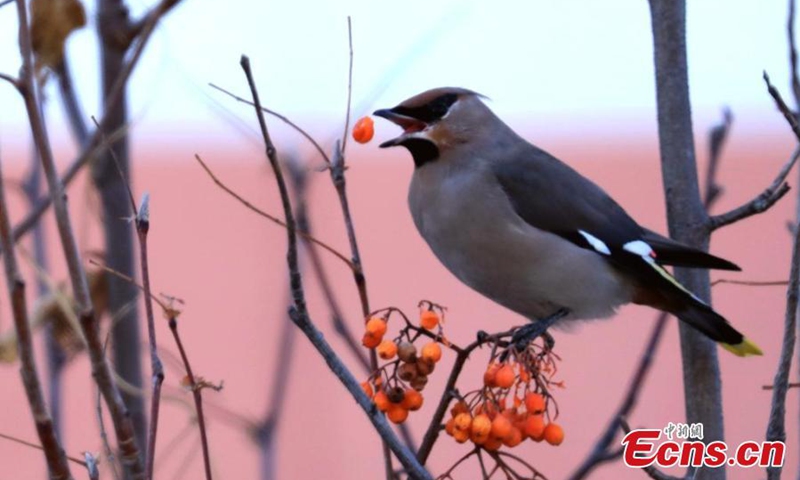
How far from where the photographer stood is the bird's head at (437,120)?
2.18m

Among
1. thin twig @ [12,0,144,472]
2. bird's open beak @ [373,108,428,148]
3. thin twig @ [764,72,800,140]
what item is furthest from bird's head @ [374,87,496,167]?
thin twig @ [12,0,144,472]

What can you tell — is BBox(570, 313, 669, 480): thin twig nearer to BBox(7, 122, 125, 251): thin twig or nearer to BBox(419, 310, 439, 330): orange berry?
BBox(419, 310, 439, 330): orange berry

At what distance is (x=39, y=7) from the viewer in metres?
1.45

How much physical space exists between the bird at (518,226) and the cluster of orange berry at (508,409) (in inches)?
29.2

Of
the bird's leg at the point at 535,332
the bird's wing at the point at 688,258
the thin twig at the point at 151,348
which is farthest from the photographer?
the bird's wing at the point at 688,258

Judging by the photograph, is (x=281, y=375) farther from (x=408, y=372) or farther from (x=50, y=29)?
(x=50, y=29)

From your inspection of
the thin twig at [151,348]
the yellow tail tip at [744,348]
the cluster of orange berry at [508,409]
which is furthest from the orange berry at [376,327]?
the yellow tail tip at [744,348]

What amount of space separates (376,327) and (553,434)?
0.74ft

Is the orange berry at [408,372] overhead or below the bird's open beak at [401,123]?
below

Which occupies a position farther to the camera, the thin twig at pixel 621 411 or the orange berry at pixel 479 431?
the thin twig at pixel 621 411

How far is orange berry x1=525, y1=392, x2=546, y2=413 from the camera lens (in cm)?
139

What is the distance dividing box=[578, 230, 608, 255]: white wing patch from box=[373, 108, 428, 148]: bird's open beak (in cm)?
35

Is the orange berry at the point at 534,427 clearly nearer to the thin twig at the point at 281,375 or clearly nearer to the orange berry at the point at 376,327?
the orange berry at the point at 376,327

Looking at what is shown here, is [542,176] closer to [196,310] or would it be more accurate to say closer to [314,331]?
[314,331]
